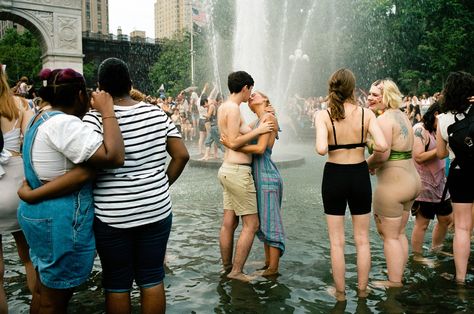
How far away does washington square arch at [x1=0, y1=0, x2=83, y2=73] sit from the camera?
88.6ft

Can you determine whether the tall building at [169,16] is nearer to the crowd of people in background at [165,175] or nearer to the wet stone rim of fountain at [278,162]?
the wet stone rim of fountain at [278,162]

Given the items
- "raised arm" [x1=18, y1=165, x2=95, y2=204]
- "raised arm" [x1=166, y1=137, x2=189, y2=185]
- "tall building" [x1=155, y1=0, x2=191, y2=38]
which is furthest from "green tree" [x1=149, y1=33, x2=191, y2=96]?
"tall building" [x1=155, y1=0, x2=191, y2=38]

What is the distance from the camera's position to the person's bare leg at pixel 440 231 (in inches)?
207

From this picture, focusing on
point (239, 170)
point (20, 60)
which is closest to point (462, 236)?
point (239, 170)

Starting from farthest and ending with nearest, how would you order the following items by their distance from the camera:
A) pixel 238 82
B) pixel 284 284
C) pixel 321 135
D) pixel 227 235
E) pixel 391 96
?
pixel 227 235, pixel 238 82, pixel 284 284, pixel 391 96, pixel 321 135

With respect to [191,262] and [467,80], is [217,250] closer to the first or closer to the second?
[191,262]

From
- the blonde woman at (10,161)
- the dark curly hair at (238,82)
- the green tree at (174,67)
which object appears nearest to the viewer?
the blonde woman at (10,161)

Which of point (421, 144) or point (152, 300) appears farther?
point (421, 144)

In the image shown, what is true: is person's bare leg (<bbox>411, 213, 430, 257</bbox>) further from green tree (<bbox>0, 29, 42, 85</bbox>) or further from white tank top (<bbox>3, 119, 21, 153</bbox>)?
green tree (<bbox>0, 29, 42, 85</bbox>)

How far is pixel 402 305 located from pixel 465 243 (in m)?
0.98

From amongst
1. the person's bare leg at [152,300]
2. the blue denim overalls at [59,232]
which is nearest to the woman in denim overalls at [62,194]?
the blue denim overalls at [59,232]

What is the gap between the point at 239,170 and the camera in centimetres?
467

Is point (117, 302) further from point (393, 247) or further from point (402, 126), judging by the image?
point (402, 126)

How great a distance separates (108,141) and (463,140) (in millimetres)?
3123
